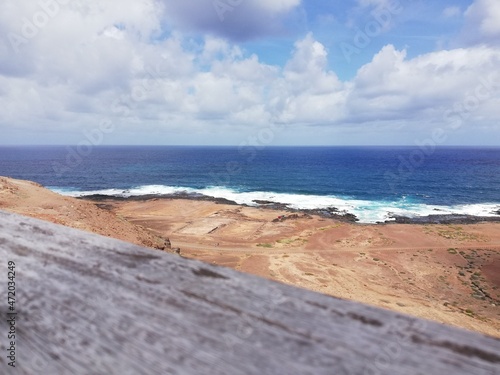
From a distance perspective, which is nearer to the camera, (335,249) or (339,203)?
(335,249)

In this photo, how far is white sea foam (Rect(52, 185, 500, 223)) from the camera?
47.5 m

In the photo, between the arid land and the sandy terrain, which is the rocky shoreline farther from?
the sandy terrain

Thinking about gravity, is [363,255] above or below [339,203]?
below

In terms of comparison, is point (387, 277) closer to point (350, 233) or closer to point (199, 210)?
point (350, 233)

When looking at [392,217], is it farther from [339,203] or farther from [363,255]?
[363,255]

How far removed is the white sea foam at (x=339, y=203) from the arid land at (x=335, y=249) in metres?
7.89

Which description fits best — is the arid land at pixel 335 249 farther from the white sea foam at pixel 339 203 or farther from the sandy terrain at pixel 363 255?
the white sea foam at pixel 339 203

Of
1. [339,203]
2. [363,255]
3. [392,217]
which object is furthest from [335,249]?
[339,203]

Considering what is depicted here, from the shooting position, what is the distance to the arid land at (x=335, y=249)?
19.4 m

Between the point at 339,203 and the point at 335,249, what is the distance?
25.2 metres

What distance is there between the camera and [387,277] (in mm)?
23766

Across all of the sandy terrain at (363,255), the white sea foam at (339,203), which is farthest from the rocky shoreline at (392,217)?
the sandy terrain at (363,255)

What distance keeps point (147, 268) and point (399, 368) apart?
1.06 meters

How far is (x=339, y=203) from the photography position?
53688mm
